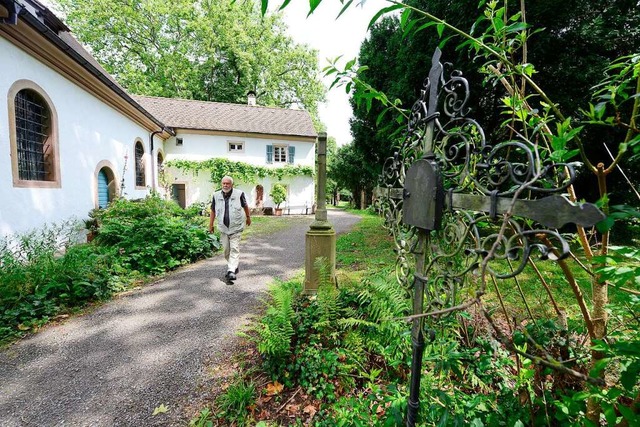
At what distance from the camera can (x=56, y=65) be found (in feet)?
20.8

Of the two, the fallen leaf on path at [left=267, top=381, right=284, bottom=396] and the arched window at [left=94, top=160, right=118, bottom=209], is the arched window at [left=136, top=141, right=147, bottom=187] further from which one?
the fallen leaf on path at [left=267, top=381, right=284, bottom=396]

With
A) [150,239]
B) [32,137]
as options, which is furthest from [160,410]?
[32,137]

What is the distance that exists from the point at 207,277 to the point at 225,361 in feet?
9.64

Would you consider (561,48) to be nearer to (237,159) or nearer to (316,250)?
(316,250)

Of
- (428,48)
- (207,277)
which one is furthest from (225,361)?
(428,48)

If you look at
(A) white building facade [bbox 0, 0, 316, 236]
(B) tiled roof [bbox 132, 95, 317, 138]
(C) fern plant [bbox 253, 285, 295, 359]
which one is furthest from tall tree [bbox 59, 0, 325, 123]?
(C) fern plant [bbox 253, 285, 295, 359]

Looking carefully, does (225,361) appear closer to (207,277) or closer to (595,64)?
(207,277)

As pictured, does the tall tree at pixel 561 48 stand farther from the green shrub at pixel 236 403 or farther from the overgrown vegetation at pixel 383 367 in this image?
the green shrub at pixel 236 403

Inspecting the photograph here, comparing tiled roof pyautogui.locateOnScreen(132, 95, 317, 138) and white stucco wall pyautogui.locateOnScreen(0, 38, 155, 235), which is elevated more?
tiled roof pyautogui.locateOnScreen(132, 95, 317, 138)

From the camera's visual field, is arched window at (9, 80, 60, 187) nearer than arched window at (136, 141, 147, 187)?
Yes

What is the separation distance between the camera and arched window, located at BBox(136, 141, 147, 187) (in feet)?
37.9

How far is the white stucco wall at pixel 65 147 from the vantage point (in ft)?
16.7

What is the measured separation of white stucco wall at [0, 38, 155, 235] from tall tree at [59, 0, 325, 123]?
15.9m

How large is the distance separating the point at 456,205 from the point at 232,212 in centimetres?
462
